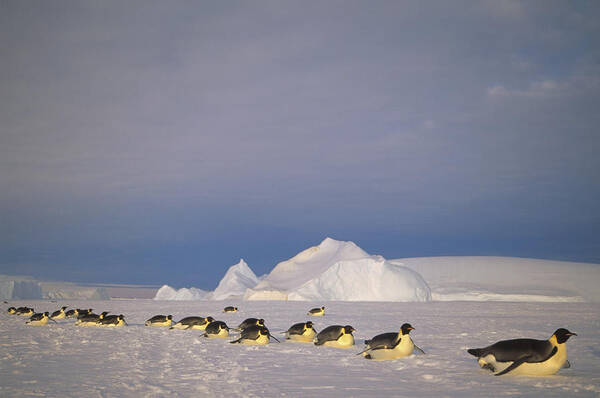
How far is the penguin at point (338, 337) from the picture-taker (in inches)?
393

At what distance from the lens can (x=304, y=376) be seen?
678 cm

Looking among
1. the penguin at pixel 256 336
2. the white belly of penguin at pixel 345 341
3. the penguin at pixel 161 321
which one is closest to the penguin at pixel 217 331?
the penguin at pixel 256 336

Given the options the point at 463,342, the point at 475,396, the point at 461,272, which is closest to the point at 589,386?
the point at 475,396

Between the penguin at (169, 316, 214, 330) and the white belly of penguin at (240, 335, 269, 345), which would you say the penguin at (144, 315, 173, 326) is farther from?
the white belly of penguin at (240, 335, 269, 345)

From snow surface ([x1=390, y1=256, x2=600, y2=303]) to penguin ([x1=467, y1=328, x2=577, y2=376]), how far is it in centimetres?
4058

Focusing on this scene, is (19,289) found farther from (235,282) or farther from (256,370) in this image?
(256,370)

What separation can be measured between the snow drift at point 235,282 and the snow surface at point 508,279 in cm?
2110

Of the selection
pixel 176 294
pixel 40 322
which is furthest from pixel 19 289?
pixel 40 322

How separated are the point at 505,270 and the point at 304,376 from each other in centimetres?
Result: 5612

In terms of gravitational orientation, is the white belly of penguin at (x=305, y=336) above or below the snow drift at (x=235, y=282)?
below

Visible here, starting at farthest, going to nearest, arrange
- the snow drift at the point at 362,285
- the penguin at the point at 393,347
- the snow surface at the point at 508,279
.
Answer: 1. the snow surface at the point at 508,279
2. the snow drift at the point at 362,285
3. the penguin at the point at 393,347

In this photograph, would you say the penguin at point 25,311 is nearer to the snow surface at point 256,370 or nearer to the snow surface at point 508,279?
the snow surface at point 256,370

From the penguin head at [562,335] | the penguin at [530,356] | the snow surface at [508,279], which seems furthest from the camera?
the snow surface at [508,279]

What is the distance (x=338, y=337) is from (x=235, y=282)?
57.4m
